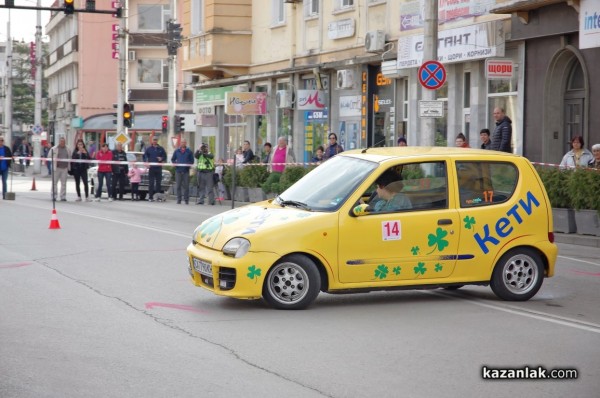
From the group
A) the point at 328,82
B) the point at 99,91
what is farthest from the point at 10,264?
the point at 99,91

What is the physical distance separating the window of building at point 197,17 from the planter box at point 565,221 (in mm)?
26544

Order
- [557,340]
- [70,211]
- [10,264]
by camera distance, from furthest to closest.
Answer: [70,211] < [10,264] < [557,340]

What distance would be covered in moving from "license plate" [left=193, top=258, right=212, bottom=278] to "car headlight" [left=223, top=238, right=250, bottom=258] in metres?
0.25

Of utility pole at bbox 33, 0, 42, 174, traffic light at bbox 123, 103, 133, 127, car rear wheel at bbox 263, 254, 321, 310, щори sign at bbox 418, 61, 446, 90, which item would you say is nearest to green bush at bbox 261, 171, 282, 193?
щори sign at bbox 418, 61, 446, 90

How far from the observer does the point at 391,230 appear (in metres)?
12.0

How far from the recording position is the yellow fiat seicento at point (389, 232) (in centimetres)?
1163

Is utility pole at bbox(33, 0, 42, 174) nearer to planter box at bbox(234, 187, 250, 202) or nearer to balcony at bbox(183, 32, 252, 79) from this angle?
balcony at bbox(183, 32, 252, 79)

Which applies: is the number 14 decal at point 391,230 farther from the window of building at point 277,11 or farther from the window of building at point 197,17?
the window of building at point 197,17

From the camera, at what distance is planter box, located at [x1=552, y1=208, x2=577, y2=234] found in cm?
2130

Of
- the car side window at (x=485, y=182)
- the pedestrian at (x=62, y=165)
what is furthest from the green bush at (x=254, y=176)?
the car side window at (x=485, y=182)

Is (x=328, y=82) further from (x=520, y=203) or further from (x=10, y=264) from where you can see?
(x=520, y=203)

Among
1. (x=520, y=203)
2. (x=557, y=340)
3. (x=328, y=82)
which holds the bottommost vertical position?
(x=557, y=340)

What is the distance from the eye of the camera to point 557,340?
33.2 ft

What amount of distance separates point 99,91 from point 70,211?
60002 mm
